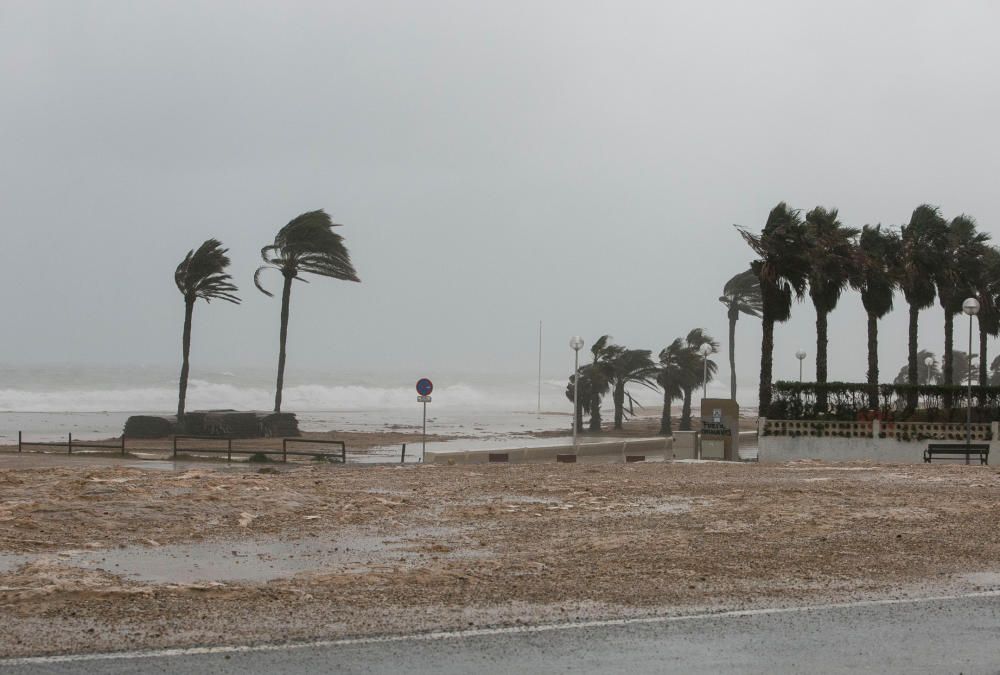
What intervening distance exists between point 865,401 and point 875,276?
12.3 metres

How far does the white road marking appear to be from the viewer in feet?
24.6

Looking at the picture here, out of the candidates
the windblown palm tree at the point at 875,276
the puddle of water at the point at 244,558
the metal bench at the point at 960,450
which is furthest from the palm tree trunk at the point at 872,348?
the puddle of water at the point at 244,558

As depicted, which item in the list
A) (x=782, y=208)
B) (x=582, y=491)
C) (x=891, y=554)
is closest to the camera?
A: (x=891, y=554)

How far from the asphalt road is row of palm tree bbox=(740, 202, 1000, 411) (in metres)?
31.1

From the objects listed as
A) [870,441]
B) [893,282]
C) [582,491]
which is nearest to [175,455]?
[582,491]

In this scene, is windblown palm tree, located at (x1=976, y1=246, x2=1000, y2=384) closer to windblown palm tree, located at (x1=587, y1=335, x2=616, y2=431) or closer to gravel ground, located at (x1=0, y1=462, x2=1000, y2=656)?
windblown palm tree, located at (x1=587, y1=335, x2=616, y2=431)

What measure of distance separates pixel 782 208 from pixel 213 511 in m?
32.6

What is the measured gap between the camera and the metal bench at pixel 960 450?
Result: 1241 inches

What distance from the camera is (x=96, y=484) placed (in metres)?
19.2

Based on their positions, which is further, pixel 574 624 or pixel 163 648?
pixel 574 624

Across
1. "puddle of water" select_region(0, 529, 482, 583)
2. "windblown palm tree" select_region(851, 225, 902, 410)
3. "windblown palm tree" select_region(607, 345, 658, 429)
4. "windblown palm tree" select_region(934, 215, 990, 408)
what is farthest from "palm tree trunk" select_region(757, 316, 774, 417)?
"puddle of water" select_region(0, 529, 482, 583)

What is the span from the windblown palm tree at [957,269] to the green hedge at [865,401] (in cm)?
1388

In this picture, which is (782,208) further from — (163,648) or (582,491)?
(163,648)

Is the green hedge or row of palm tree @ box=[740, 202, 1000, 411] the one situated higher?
row of palm tree @ box=[740, 202, 1000, 411]
